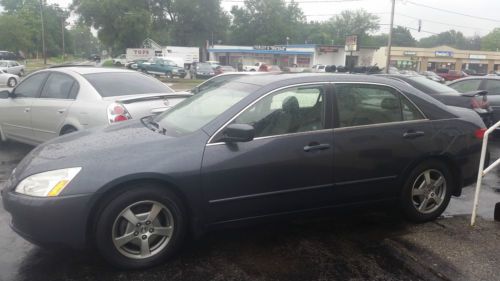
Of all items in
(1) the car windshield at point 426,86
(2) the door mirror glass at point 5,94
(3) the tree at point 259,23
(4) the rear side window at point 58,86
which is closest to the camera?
(4) the rear side window at point 58,86

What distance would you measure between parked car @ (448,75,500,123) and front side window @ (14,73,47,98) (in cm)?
963

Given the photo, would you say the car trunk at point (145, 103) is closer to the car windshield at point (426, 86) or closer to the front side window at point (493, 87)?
the car windshield at point (426, 86)

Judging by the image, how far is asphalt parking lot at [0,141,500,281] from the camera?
10.9ft

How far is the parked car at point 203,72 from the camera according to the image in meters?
38.9

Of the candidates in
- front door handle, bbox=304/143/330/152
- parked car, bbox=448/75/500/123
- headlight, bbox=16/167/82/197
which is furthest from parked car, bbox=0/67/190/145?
parked car, bbox=448/75/500/123

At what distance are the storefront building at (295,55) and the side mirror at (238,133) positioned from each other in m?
57.1

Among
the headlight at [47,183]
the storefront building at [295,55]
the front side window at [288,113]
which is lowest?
the headlight at [47,183]

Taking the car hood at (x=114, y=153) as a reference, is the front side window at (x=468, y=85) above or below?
above

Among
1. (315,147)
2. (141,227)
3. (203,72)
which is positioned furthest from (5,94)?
(203,72)

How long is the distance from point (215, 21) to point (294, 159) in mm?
79620

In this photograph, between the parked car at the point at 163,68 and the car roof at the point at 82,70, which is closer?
the car roof at the point at 82,70

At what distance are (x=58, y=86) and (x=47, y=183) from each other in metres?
4.01

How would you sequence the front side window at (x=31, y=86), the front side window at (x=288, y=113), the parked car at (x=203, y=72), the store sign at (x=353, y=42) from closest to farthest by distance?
the front side window at (x=288, y=113) < the front side window at (x=31, y=86) < the store sign at (x=353, y=42) < the parked car at (x=203, y=72)

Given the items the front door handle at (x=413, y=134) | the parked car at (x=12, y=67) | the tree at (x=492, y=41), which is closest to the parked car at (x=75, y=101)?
the front door handle at (x=413, y=134)
